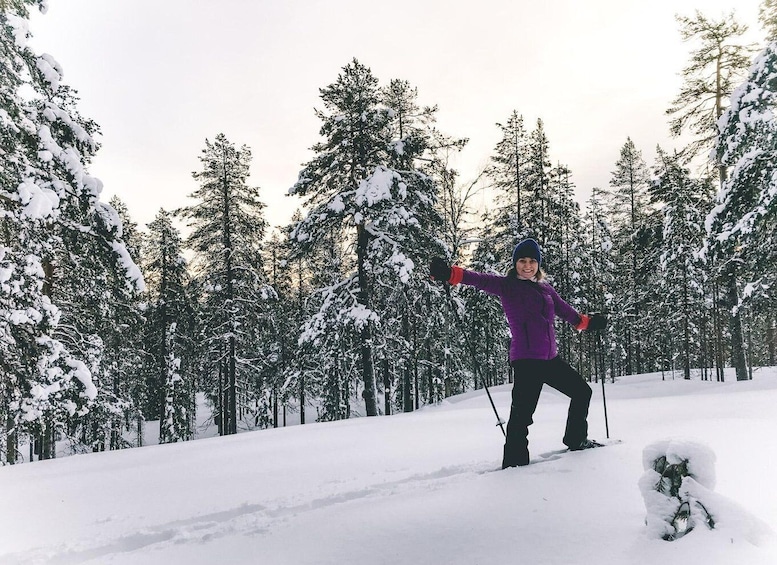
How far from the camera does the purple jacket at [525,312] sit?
4324 mm

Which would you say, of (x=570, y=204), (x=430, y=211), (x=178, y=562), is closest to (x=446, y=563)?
(x=178, y=562)

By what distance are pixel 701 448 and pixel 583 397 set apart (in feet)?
7.42

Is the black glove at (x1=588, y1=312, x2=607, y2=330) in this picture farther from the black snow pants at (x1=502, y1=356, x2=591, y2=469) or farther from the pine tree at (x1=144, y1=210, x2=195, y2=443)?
the pine tree at (x1=144, y1=210, x2=195, y2=443)

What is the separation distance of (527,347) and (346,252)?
12.1 meters

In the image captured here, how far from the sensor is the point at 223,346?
2184 centimetres

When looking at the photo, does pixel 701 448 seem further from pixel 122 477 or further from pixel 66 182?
pixel 66 182

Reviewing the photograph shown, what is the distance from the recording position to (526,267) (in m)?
4.48

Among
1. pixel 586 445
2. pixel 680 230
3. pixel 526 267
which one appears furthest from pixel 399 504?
pixel 680 230

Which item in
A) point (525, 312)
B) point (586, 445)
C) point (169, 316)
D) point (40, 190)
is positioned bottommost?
point (586, 445)

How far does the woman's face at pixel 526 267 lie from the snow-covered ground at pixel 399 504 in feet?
5.84

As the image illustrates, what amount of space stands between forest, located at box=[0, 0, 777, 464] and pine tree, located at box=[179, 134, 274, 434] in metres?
0.09

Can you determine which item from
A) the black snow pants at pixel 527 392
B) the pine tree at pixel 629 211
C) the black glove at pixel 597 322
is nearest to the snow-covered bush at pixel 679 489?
the black snow pants at pixel 527 392

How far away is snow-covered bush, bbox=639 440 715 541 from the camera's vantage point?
227 cm

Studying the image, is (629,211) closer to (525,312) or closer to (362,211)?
(362,211)
